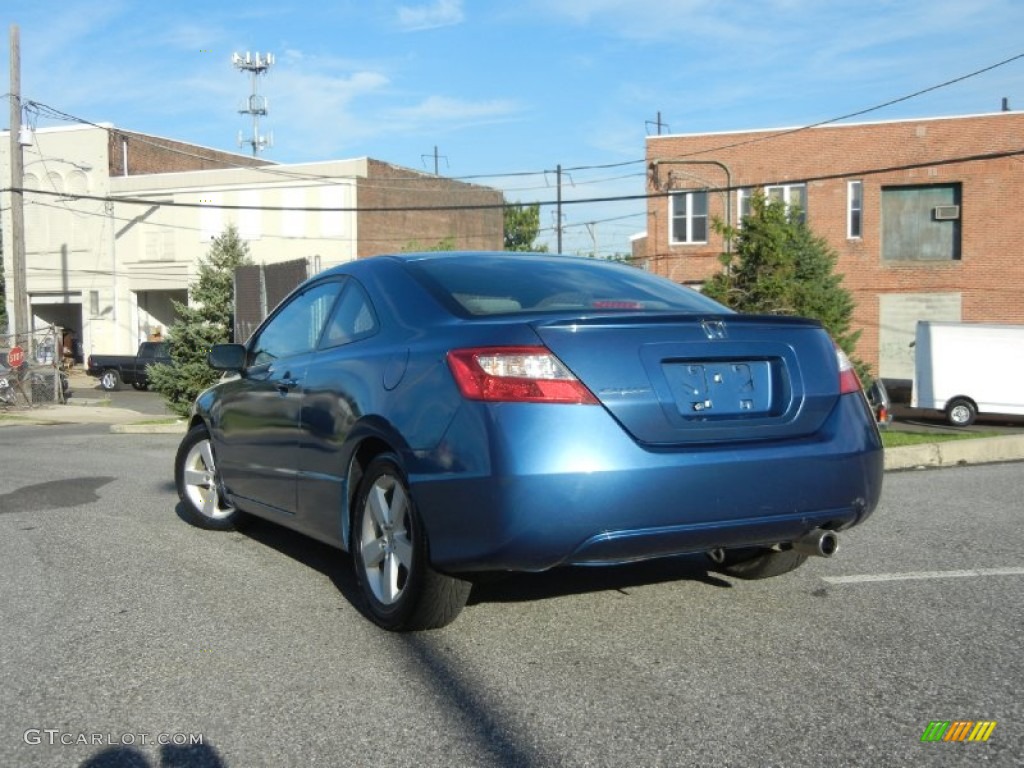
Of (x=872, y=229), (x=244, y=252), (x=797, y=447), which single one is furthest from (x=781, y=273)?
(x=872, y=229)

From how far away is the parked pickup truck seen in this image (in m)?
37.9

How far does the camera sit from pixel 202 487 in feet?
23.0

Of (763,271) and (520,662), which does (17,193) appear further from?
(520,662)

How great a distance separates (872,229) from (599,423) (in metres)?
30.9

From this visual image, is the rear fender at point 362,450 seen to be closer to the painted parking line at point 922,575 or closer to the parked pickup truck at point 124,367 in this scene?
the painted parking line at point 922,575

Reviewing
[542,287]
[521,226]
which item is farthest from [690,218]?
[521,226]

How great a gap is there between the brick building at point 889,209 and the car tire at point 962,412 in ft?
15.7

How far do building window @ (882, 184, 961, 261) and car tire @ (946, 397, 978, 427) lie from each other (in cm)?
638

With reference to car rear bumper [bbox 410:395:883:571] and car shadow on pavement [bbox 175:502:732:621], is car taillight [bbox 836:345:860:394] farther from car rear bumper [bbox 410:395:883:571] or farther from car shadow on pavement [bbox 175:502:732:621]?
car shadow on pavement [bbox 175:502:732:621]

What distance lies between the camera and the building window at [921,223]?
3212cm

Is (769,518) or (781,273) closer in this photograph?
(769,518)

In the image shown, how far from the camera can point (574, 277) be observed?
508cm

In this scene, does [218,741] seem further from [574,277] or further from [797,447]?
[574,277]

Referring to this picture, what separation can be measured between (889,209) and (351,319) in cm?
3028
